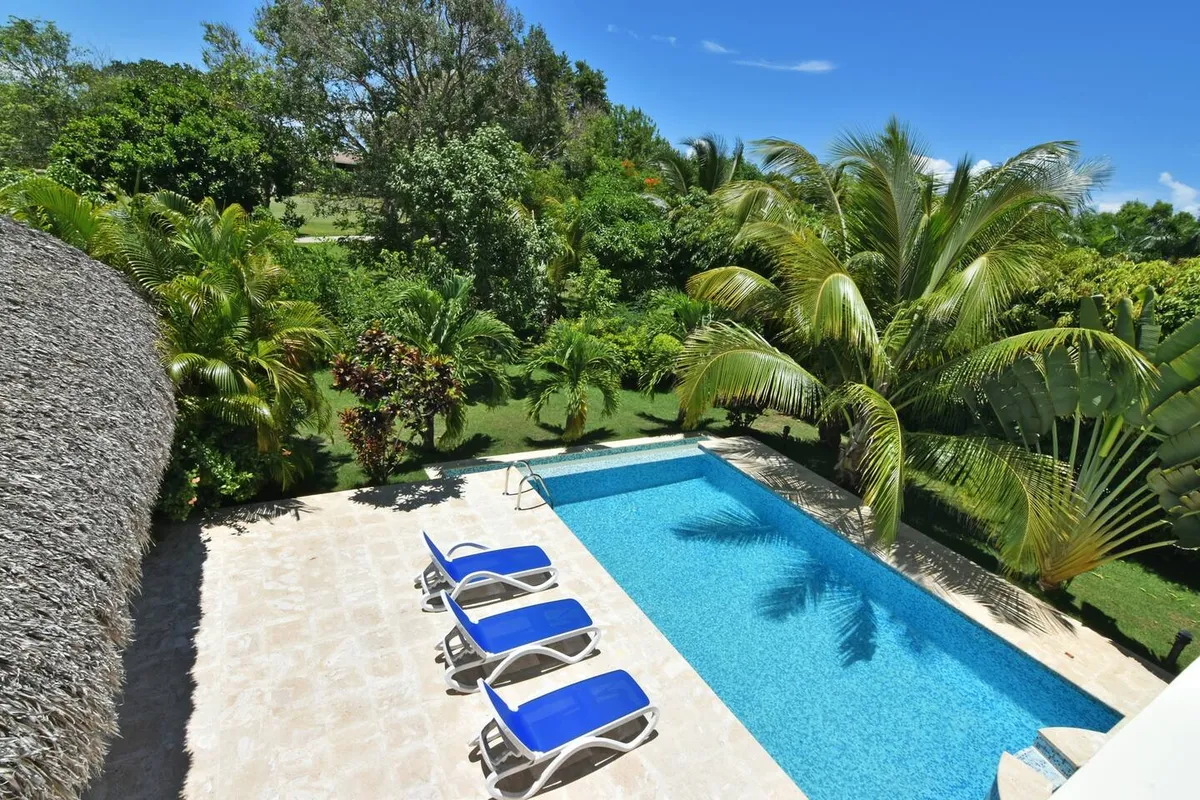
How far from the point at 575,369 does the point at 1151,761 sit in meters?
9.33

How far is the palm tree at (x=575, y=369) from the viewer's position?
34.1 feet

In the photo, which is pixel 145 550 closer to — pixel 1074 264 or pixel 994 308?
pixel 994 308

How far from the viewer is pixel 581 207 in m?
18.0

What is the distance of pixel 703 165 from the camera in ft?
75.2

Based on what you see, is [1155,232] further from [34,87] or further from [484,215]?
[34,87]

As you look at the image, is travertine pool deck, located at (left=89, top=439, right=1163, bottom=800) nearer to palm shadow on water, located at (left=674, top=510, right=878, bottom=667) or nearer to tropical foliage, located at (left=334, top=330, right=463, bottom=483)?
palm shadow on water, located at (left=674, top=510, right=878, bottom=667)

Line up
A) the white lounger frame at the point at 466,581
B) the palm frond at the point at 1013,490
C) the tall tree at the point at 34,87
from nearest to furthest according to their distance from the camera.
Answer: the palm frond at the point at 1013,490
the white lounger frame at the point at 466,581
the tall tree at the point at 34,87

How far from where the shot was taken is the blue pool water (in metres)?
5.48

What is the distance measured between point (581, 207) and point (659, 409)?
786cm

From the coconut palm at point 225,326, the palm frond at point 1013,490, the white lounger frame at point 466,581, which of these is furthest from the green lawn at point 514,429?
the palm frond at point 1013,490

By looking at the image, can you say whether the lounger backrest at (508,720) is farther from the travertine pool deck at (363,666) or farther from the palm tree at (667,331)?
the palm tree at (667,331)

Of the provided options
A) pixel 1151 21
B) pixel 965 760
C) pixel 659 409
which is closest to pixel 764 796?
pixel 965 760

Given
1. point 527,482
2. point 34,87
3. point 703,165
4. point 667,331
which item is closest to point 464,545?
point 527,482

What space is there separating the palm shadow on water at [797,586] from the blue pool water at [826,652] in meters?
0.02
